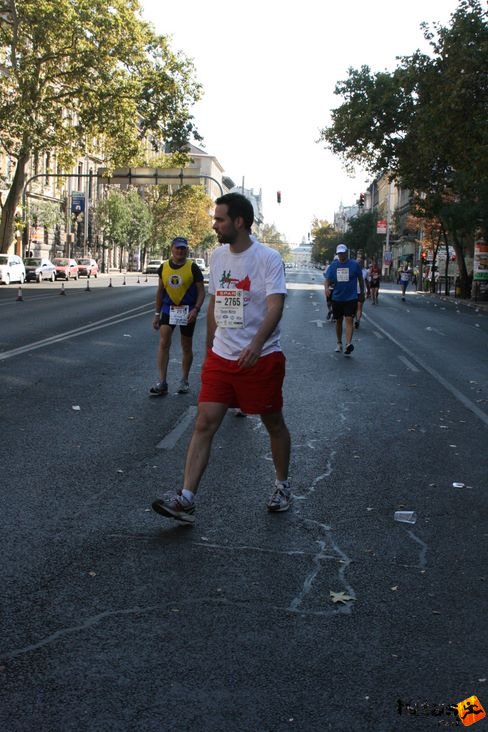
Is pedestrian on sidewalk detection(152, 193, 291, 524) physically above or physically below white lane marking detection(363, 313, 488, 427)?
above

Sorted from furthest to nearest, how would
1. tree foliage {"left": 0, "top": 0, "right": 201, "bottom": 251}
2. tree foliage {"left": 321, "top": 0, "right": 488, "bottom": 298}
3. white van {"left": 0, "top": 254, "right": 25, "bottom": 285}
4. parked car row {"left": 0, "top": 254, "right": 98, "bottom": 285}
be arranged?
parked car row {"left": 0, "top": 254, "right": 98, "bottom": 285} → white van {"left": 0, "top": 254, "right": 25, "bottom": 285} → tree foliage {"left": 0, "top": 0, "right": 201, "bottom": 251} → tree foliage {"left": 321, "top": 0, "right": 488, "bottom": 298}

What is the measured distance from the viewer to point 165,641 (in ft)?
12.5

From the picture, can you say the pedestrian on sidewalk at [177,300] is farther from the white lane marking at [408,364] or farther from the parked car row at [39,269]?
the parked car row at [39,269]

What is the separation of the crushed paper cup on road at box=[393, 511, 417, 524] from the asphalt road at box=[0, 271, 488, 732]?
5 centimetres

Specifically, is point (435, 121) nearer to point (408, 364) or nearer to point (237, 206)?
point (408, 364)

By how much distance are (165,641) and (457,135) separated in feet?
94.4

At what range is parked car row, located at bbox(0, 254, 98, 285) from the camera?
1884 inches

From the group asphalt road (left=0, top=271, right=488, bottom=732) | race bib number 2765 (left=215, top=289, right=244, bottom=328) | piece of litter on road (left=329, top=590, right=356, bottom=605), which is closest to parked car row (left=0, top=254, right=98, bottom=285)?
asphalt road (left=0, top=271, right=488, bottom=732)

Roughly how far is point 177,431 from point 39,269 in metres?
47.5

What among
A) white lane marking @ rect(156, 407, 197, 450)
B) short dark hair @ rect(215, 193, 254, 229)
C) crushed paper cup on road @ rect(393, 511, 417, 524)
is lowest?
white lane marking @ rect(156, 407, 197, 450)

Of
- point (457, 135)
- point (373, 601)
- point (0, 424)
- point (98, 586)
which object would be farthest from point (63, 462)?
point (457, 135)

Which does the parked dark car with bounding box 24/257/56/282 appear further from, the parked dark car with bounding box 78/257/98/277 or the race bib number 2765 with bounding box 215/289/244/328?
the race bib number 2765 with bounding box 215/289/244/328

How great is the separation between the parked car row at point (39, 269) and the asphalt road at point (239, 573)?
3873 cm

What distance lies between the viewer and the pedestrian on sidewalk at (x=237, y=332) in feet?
18.2
